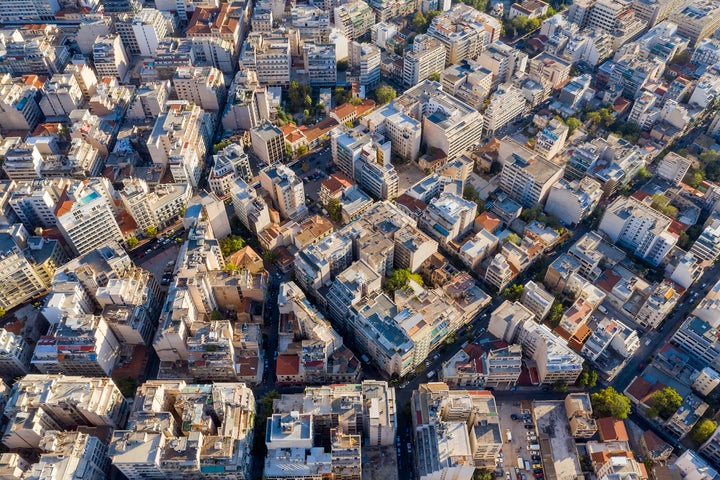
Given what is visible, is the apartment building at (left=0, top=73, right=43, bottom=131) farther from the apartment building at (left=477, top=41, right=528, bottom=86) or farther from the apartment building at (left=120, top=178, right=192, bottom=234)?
the apartment building at (left=477, top=41, right=528, bottom=86)

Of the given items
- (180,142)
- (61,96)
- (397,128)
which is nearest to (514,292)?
(397,128)

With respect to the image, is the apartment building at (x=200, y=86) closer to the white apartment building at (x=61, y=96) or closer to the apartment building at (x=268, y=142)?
the apartment building at (x=268, y=142)

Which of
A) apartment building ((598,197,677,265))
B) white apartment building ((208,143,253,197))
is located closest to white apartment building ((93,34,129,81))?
white apartment building ((208,143,253,197))

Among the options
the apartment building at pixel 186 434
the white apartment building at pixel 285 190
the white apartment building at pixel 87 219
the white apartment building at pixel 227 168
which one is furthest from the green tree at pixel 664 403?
the white apartment building at pixel 87 219

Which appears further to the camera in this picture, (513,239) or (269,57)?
(269,57)

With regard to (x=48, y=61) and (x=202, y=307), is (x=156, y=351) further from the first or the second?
(x=48, y=61)

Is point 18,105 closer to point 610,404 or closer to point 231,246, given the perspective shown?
point 231,246
